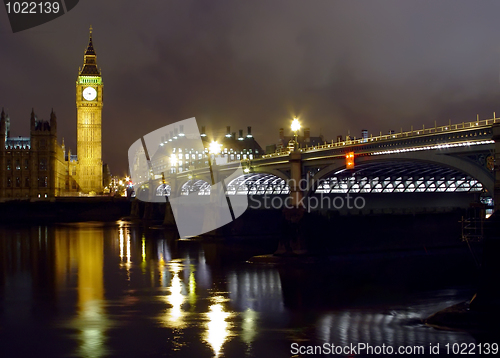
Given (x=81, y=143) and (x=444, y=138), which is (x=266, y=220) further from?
(x=81, y=143)

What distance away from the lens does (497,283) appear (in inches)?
827

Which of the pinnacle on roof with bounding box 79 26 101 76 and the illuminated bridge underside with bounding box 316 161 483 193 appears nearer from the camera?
the illuminated bridge underside with bounding box 316 161 483 193

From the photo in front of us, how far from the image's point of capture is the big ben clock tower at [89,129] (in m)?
146

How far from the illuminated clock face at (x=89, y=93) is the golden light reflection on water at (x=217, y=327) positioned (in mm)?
136148

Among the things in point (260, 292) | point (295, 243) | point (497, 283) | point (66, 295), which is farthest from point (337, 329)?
point (295, 243)

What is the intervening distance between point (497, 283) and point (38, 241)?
45619 millimetres

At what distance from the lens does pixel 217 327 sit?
70.4 feet

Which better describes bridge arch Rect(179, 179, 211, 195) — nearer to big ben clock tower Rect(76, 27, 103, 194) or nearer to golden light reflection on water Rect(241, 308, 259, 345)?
golden light reflection on water Rect(241, 308, 259, 345)

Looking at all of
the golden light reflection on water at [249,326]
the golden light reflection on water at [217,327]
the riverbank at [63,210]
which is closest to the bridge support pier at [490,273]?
the golden light reflection on water at [249,326]

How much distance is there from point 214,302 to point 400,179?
27.6 metres

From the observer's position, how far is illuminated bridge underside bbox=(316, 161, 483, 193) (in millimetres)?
42216

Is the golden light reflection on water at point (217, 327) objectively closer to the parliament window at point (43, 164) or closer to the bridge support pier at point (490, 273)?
the bridge support pier at point (490, 273)

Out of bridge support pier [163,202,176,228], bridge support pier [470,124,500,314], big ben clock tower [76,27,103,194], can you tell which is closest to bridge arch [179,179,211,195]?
bridge support pier [163,202,176,228]

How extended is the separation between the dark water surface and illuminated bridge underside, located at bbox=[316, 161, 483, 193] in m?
6.36
